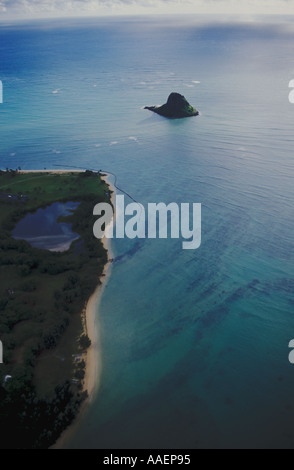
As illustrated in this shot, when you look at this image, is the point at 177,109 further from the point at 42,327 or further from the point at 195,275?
the point at 42,327

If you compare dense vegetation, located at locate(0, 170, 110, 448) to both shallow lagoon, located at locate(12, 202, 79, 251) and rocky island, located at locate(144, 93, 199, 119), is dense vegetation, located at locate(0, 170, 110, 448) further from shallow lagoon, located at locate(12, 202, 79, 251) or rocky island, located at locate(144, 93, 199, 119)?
rocky island, located at locate(144, 93, 199, 119)

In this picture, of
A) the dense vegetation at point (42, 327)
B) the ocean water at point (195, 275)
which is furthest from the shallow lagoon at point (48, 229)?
the ocean water at point (195, 275)

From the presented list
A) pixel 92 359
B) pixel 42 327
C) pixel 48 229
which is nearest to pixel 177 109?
pixel 48 229

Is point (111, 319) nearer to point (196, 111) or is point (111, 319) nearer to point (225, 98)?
point (196, 111)

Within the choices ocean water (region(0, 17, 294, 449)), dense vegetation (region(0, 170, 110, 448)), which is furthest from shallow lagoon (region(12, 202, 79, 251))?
ocean water (region(0, 17, 294, 449))

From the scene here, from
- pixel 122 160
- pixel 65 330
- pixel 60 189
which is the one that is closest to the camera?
pixel 65 330

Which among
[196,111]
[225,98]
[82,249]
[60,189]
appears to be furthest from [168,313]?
[225,98]

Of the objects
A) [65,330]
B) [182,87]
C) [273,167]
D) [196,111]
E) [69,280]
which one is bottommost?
[65,330]
